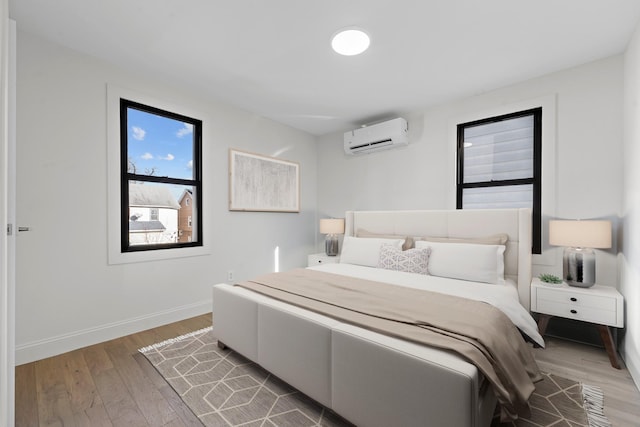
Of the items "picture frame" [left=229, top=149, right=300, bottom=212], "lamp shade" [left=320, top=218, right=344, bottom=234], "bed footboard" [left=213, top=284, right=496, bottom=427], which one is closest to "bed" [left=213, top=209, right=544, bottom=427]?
"bed footboard" [left=213, top=284, right=496, bottom=427]

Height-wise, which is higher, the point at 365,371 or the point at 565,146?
the point at 565,146

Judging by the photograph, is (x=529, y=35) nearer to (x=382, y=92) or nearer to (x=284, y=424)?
(x=382, y=92)

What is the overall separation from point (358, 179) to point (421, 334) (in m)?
2.98

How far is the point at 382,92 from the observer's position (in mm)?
3086

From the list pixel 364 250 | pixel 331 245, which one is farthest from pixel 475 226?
pixel 331 245

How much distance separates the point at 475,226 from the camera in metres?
2.90

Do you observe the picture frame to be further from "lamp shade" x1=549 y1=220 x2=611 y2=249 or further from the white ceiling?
"lamp shade" x1=549 y1=220 x2=611 y2=249

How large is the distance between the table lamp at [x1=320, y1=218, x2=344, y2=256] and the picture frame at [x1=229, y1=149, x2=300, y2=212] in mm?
561

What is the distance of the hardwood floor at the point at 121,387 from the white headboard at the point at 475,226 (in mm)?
568

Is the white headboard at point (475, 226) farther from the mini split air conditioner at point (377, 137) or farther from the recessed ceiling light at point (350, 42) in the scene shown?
the recessed ceiling light at point (350, 42)

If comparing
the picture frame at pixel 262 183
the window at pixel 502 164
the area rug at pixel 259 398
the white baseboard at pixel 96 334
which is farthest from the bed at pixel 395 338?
the picture frame at pixel 262 183

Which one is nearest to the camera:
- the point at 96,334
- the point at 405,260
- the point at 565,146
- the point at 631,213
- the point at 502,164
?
the point at 631,213

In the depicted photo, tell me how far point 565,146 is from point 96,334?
14.6ft

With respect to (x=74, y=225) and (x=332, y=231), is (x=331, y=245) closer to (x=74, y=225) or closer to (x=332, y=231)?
(x=332, y=231)
